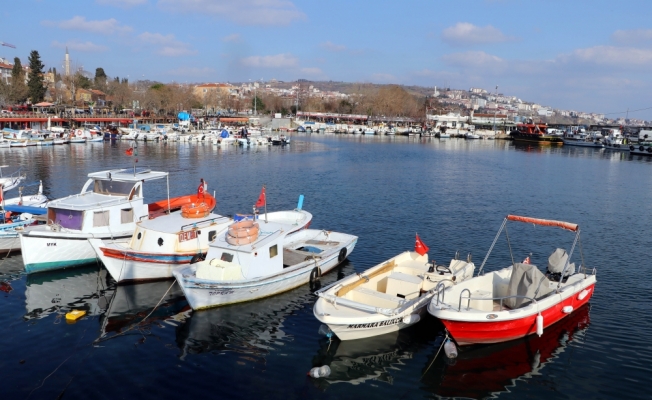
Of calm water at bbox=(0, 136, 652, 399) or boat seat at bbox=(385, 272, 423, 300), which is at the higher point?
boat seat at bbox=(385, 272, 423, 300)

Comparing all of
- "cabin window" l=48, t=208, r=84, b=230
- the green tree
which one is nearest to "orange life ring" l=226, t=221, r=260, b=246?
→ "cabin window" l=48, t=208, r=84, b=230

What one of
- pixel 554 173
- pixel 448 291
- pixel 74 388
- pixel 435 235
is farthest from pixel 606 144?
pixel 74 388

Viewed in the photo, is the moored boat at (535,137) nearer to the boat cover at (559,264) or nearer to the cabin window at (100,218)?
the boat cover at (559,264)

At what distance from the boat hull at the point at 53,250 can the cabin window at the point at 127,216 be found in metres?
1.07

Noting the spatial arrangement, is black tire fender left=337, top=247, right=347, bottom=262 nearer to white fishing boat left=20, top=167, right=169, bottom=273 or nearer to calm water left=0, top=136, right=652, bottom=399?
calm water left=0, top=136, right=652, bottom=399

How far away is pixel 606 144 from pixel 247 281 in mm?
121099

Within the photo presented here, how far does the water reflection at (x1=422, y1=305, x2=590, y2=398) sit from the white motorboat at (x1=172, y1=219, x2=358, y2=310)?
690 cm

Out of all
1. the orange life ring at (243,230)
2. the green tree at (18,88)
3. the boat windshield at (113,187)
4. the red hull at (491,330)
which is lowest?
the red hull at (491,330)

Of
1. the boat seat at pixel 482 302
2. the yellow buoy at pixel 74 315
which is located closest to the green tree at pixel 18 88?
the yellow buoy at pixel 74 315

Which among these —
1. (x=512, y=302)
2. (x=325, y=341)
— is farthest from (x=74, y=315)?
(x=512, y=302)

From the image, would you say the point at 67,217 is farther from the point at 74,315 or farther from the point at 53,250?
the point at 74,315

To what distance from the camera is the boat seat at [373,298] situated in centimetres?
1653

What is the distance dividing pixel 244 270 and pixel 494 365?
8.93 metres

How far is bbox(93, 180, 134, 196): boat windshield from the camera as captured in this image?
24.1m
